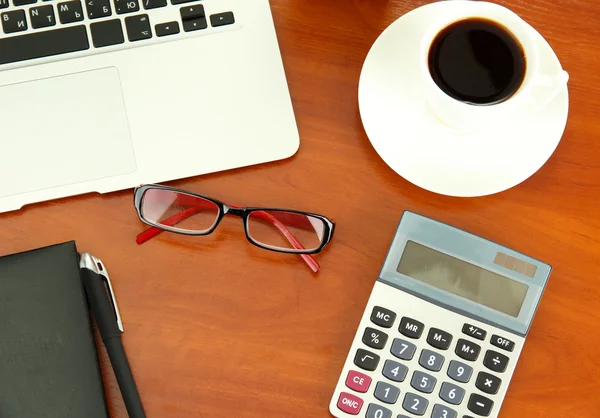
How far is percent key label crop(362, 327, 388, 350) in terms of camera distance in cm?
48

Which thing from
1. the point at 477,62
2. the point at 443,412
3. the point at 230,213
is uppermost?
the point at 477,62

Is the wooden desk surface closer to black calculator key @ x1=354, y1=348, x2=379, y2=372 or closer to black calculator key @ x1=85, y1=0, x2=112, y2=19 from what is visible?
black calculator key @ x1=354, y1=348, x2=379, y2=372

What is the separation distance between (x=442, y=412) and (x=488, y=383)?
0.04m

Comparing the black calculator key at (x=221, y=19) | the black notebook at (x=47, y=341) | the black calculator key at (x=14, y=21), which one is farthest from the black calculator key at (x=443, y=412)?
the black calculator key at (x=14, y=21)

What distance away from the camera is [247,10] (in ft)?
1.75

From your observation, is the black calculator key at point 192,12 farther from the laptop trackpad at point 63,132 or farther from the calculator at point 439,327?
the calculator at point 439,327

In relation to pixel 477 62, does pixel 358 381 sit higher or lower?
lower

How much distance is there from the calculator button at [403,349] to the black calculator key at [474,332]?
43 millimetres

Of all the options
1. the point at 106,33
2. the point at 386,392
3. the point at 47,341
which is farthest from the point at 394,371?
the point at 106,33

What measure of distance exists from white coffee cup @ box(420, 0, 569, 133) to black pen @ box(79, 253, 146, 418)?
306 millimetres

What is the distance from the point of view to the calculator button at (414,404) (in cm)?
47

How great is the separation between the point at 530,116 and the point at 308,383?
287 millimetres

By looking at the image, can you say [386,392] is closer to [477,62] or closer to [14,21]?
[477,62]

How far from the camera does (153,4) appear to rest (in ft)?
1.72
